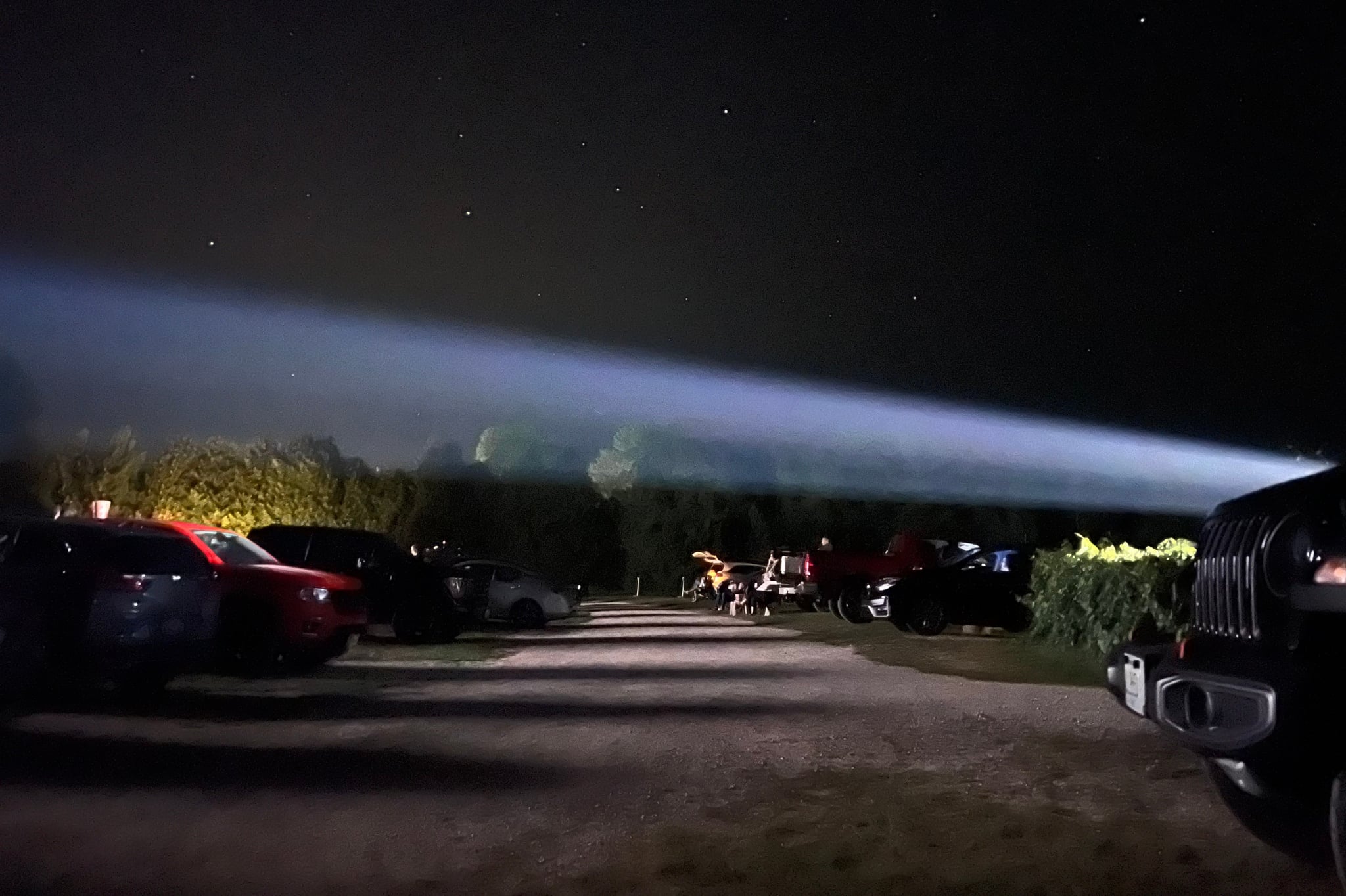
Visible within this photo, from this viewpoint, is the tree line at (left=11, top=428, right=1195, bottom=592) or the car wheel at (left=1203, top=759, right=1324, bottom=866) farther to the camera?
the tree line at (left=11, top=428, right=1195, bottom=592)

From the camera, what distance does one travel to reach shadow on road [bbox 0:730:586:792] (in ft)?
27.9

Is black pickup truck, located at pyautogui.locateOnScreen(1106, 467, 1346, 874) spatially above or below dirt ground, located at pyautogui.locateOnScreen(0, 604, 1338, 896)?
above

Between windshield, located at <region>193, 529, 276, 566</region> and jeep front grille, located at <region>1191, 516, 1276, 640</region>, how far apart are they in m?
10.9

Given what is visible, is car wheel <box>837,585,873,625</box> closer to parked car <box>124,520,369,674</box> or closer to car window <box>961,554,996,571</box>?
car window <box>961,554,996,571</box>

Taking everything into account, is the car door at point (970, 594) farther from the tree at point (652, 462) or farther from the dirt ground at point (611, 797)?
the tree at point (652, 462)

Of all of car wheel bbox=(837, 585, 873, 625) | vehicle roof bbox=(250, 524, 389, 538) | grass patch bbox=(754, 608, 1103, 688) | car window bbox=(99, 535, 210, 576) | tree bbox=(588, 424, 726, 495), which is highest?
tree bbox=(588, 424, 726, 495)

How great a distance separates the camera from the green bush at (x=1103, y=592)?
564 inches

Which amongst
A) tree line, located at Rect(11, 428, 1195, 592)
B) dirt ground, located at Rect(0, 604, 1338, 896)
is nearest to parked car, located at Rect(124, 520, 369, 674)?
dirt ground, located at Rect(0, 604, 1338, 896)

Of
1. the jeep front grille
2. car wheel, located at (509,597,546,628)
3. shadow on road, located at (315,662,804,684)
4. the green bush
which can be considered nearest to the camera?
the jeep front grille

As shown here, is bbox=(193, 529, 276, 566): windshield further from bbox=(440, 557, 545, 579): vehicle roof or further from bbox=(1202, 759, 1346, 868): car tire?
bbox=(1202, 759, 1346, 868): car tire

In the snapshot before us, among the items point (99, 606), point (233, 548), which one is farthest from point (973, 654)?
point (99, 606)

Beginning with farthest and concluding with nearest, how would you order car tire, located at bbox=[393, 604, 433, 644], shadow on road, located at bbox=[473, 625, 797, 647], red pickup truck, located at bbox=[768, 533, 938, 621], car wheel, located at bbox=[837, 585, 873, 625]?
car wheel, located at bbox=[837, 585, 873, 625] → red pickup truck, located at bbox=[768, 533, 938, 621] → shadow on road, located at bbox=[473, 625, 797, 647] → car tire, located at bbox=[393, 604, 433, 644]

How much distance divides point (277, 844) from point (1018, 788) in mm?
4314

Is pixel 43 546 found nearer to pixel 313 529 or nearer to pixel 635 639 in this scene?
pixel 313 529
